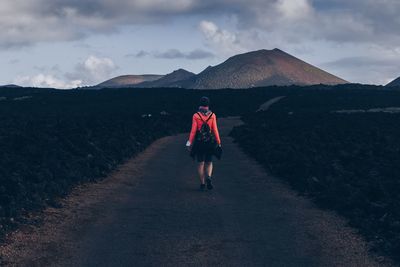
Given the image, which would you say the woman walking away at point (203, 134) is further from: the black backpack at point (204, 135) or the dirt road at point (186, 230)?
the dirt road at point (186, 230)

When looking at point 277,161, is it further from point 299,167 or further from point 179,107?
point 179,107

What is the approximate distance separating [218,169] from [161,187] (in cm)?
417

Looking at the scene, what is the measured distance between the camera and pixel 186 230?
10.7 metres

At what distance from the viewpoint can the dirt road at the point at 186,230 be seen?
29.1ft

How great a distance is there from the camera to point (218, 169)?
19.5 meters

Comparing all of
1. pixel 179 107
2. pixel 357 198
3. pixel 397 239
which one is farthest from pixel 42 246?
pixel 179 107

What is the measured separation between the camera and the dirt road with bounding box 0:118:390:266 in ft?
29.1

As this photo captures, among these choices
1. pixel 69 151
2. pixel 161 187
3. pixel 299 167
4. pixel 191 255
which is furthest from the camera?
pixel 69 151

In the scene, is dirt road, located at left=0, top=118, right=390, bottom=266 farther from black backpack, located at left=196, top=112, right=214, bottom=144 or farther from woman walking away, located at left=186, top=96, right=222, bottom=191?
black backpack, located at left=196, top=112, right=214, bottom=144

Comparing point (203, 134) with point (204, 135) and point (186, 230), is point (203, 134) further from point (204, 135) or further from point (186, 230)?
point (186, 230)

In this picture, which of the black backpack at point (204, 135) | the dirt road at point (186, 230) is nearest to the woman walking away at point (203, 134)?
the black backpack at point (204, 135)

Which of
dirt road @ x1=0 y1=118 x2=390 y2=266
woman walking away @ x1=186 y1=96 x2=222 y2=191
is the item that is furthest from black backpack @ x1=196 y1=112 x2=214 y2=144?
dirt road @ x1=0 y1=118 x2=390 y2=266

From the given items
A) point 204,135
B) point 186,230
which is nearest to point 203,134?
point 204,135

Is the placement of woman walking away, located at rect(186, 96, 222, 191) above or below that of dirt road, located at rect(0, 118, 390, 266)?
above
